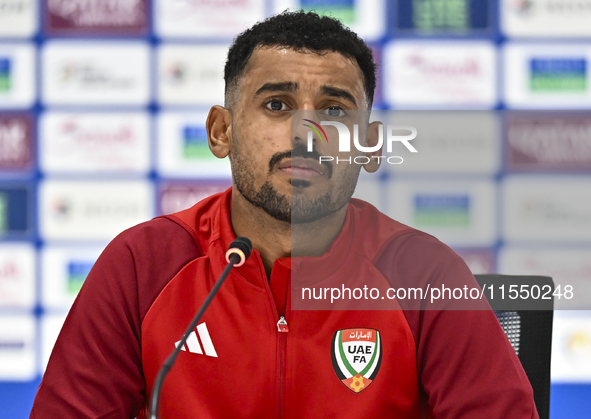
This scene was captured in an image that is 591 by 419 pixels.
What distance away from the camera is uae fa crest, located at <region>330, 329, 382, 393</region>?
81cm

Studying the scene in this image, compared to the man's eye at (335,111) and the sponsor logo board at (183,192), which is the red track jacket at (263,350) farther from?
the sponsor logo board at (183,192)

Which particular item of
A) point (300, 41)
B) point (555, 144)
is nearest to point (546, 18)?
point (555, 144)

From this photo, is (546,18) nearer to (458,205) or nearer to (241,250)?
(458,205)

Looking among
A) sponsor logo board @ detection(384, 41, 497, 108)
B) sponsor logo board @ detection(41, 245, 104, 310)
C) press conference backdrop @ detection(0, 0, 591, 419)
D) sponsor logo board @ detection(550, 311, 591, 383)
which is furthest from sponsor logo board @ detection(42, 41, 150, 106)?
sponsor logo board @ detection(550, 311, 591, 383)

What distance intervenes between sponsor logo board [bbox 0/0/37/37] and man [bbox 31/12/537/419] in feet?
5.12

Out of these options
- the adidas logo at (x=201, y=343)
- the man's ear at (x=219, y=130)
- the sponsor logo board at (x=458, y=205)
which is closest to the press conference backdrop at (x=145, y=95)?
the sponsor logo board at (x=458, y=205)

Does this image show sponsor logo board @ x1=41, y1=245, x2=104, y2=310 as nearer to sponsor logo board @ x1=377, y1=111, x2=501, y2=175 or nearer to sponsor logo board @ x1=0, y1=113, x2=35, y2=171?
sponsor logo board @ x1=0, y1=113, x2=35, y2=171

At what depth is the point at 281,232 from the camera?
92 centimetres

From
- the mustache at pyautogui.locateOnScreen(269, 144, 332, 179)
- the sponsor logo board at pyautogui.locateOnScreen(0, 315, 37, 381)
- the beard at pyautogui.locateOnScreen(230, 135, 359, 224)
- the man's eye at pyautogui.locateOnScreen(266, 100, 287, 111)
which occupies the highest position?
the man's eye at pyautogui.locateOnScreen(266, 100, 287, 111)

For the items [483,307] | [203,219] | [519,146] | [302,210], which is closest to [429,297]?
[483,307]

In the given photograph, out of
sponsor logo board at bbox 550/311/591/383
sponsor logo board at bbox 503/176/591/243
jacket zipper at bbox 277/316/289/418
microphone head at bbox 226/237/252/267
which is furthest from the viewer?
sponsor logo board at bbox 550/311/591/383

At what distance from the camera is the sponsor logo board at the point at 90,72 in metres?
2.04

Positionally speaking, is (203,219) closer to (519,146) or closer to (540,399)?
(540,399)

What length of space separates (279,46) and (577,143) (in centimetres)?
154
